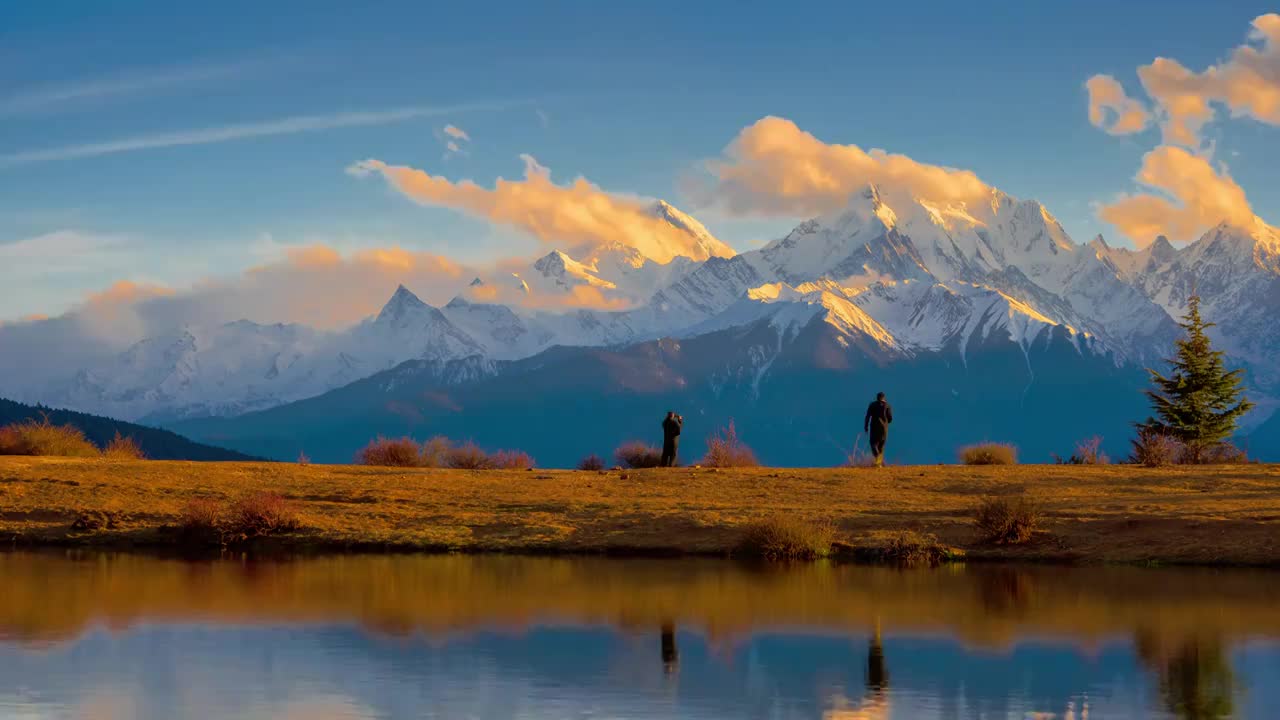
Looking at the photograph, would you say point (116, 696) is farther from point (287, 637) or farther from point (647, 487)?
point (647, 487)

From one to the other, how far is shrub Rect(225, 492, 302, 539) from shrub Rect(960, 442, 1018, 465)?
31.3m

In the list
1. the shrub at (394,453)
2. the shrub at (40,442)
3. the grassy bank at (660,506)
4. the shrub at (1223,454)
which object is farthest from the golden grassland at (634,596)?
the shrub at (1223,454)

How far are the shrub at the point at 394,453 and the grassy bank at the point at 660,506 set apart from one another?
29.2 feet

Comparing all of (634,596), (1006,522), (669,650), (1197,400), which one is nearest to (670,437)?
(1006,522)

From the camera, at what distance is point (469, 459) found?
7069cm

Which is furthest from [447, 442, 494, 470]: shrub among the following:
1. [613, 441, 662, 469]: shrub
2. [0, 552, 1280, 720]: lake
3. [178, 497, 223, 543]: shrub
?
[0, 552, 1280, 720]: lake

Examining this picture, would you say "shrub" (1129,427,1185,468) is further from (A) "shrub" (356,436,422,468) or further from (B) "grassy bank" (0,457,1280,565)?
(A) "shrub" (356,436,422,468)

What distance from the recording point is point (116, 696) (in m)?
23.5

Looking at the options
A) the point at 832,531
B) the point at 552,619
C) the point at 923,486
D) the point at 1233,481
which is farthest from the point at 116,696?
the point at 1233,481

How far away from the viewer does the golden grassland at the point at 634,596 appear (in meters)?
31.2

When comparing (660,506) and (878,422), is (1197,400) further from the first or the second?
(660,506)

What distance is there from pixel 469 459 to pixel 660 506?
844 inches

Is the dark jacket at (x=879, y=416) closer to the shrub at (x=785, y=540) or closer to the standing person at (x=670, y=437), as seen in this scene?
the standing person at (x=670, y=437)

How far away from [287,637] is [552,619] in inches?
210
